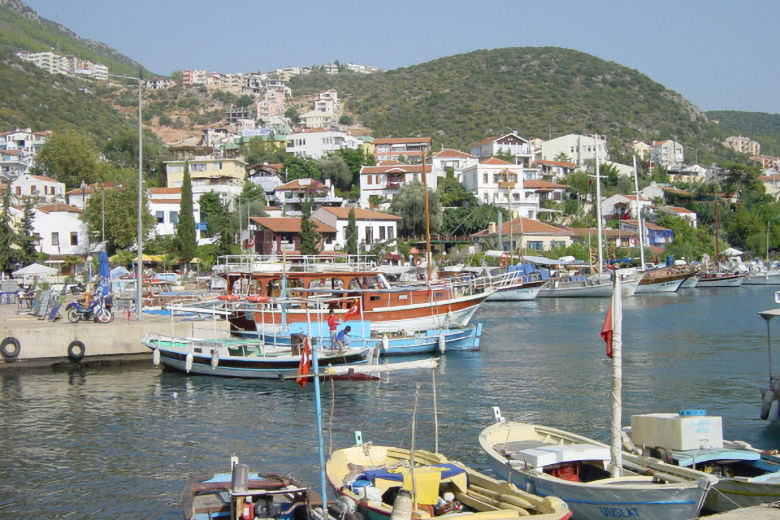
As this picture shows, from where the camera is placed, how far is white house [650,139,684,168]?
137 m

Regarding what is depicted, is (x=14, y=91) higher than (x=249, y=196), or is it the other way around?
(x=14, y=91)

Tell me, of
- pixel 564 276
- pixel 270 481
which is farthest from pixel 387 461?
pixel 564 276

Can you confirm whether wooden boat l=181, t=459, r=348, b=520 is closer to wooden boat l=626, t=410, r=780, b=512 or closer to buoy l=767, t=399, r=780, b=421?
wooden boat l=626, t=410, r=780, b=512

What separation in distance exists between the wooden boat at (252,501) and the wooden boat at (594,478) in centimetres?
323

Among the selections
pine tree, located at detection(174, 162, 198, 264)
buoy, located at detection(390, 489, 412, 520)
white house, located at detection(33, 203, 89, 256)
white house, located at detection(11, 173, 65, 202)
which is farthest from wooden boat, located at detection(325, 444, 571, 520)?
white house, located at detection(11, 173, 65, 202)

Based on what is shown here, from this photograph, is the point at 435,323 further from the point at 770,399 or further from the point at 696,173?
the point at 696,173

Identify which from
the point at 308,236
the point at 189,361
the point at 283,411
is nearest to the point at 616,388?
the point at 283,411

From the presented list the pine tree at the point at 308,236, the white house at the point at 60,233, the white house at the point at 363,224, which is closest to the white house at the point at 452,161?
the white house at the point at 363,224

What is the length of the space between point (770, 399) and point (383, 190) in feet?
220

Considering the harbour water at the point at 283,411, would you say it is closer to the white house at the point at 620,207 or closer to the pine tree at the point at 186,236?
the pine tree at the point at 186,236

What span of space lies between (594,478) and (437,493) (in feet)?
9.89

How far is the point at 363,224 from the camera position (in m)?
72.4

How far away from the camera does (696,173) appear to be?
417 ft

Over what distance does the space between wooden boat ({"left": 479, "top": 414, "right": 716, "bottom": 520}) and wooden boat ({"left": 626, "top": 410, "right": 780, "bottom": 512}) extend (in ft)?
2.18
